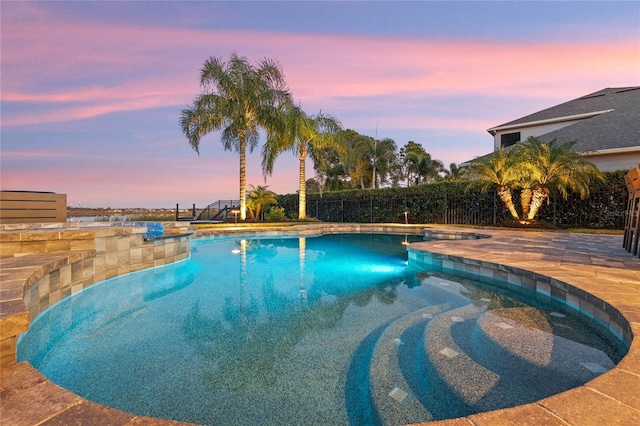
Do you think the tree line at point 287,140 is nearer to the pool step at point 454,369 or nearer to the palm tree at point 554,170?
the palm tree at point 554,170

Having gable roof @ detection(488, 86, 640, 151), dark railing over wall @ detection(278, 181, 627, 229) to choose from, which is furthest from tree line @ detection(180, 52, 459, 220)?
gable roof @ detection(488, 86, 640, 151)

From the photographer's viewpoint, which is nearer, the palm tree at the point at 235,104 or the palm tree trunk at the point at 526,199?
the palm tree trunk at the point at 526,199

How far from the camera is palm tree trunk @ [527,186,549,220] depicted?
39.7 ft

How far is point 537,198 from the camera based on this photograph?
12219 mm

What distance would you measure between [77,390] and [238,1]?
1183 cm

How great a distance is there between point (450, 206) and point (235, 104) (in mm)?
12395

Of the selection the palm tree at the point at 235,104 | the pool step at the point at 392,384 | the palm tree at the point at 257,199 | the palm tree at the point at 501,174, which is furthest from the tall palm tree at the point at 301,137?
the pool step at the point at 392,384

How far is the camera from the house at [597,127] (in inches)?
535

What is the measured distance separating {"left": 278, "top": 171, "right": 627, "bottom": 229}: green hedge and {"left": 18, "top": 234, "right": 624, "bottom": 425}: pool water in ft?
36.1

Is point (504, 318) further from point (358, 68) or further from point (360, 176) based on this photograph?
point (360, 176)

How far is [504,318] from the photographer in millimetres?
3545

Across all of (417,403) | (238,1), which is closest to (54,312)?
(417,403)

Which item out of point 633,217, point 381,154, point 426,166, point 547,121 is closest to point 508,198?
point 633,217

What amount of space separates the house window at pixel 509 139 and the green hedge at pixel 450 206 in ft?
25.7
